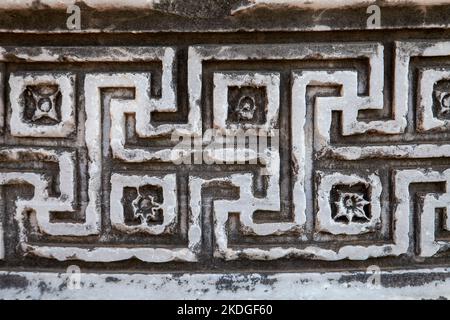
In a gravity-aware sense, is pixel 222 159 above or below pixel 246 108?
below

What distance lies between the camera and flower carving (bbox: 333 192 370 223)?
1.14m

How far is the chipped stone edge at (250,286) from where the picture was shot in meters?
1.14

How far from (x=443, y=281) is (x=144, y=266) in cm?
68

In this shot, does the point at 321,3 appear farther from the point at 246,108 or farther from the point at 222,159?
the point at 222,159

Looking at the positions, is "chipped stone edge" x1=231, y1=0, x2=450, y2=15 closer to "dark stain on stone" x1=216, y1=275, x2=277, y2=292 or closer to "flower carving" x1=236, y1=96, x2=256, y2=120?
"flower carving" x1=236, y1=96, x2=256, y2=120

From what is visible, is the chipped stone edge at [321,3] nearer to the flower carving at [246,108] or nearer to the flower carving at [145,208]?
the flower carving at [246,108]

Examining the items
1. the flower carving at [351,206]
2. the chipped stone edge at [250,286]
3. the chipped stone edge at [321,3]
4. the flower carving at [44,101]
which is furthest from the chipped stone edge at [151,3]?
the chipped stone edge at [250,286]

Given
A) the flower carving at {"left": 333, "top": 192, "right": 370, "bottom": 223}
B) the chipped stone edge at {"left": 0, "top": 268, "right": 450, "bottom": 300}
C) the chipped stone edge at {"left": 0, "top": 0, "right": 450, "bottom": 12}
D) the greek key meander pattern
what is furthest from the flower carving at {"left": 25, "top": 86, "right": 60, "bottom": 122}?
the flower carving at {"left": 333, "top": 192, "right": 370, "bottom": 223}

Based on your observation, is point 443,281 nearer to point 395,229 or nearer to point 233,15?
point 395,229

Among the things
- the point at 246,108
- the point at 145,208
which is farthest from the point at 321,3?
the point at 145,208

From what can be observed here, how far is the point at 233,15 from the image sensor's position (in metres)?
Result: 1.09

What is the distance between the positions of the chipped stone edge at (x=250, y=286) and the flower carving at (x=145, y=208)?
0.13 metres

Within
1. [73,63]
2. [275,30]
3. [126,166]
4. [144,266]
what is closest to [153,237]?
[144,266]

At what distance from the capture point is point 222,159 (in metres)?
1.14
